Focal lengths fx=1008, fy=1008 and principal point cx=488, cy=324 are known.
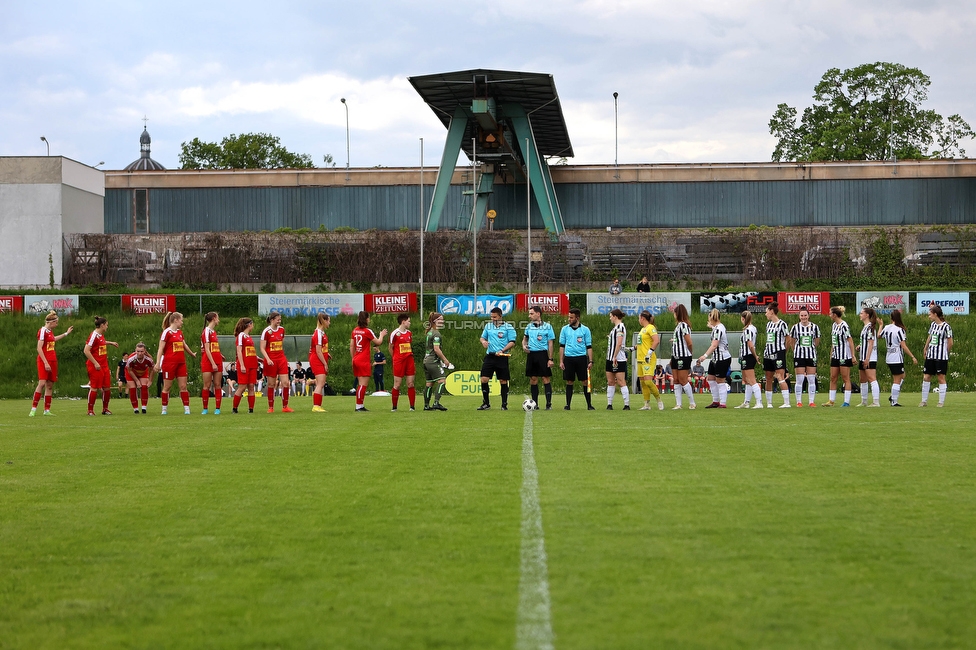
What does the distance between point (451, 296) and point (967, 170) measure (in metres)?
34.0

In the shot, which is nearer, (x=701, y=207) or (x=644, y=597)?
(x=644, y=597)

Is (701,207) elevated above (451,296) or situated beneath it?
elevated above

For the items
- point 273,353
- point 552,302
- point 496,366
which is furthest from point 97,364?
point 552,302

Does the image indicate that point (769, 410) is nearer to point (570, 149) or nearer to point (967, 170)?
point (570, 149)

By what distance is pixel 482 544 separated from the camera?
6.02 metres

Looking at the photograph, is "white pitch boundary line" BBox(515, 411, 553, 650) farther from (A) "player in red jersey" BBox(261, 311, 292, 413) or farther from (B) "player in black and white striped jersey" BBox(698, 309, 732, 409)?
(A) "player in red jersey" BBox(261, 311, 292, 413)

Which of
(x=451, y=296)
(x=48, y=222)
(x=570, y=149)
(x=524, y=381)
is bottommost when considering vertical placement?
(x=524, y=381)

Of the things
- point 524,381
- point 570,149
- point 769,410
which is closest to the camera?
point 769,410

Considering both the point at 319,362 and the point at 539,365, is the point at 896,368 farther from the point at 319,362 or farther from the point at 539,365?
the point at 319,362

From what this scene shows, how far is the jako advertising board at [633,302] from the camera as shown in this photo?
35406 mm

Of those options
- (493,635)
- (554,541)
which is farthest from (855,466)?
(493,635)

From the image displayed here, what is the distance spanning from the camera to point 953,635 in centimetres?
426

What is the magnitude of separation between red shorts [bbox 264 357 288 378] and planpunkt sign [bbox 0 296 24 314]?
2195 cm

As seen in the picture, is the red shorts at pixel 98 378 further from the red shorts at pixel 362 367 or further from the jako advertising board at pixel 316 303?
the jako advertising board at pixel 316 303
